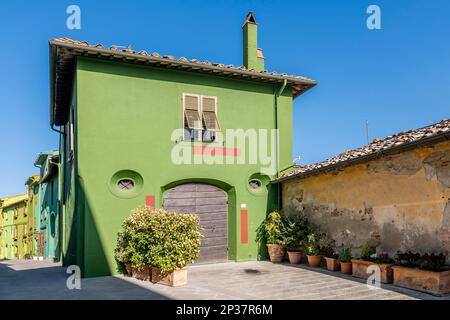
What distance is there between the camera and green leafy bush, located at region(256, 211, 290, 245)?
995cm

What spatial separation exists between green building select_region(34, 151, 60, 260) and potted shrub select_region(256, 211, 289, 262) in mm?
8855

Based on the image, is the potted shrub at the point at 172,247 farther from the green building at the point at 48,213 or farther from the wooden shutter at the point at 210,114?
the green building at the point at 48,213

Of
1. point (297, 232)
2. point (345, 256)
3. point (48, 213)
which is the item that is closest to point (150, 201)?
point (297, 232)

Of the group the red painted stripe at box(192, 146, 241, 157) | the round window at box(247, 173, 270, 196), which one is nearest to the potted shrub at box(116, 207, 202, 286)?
the red painted stripe at box(192, 146, 241, 157)

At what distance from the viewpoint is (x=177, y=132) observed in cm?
962

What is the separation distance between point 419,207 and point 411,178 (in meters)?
0.55

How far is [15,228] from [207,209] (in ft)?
87.1

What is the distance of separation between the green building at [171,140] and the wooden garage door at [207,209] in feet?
0.09

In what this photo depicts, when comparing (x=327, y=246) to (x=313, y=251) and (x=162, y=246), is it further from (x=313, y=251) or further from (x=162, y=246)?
(x=162, y=246)

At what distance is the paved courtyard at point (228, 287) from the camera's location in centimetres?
605

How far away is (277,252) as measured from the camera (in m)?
9.97

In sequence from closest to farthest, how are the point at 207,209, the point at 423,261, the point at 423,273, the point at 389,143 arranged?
1. the point at 423,273
2. the point at 423,261
3. the point at 389,143
4. the point at 207,209

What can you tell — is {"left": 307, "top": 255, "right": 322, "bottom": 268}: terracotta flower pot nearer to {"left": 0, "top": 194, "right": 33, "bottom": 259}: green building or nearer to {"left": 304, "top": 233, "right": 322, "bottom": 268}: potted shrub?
{"left": 304, "top": 233, "right": 322, "bottom": 268}: potted shrub

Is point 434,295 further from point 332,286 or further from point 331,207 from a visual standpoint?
point 331,207
